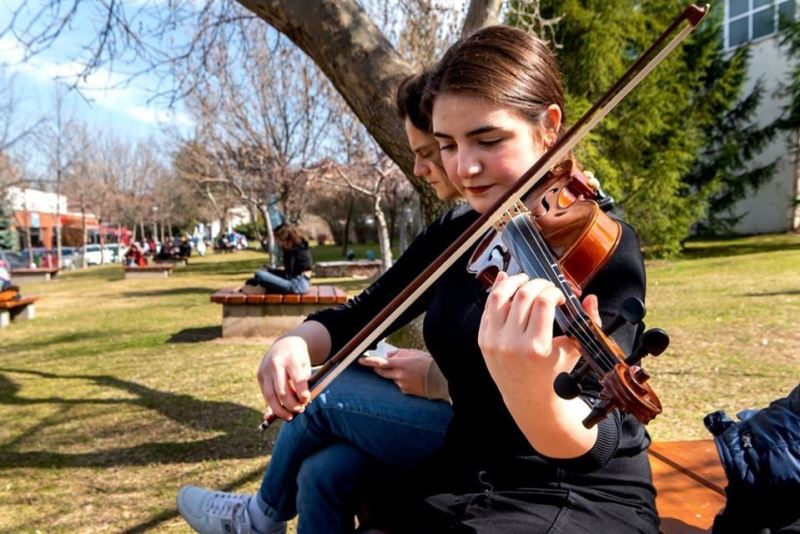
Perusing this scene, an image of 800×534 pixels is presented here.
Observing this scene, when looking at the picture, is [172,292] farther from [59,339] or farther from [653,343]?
[653,343]

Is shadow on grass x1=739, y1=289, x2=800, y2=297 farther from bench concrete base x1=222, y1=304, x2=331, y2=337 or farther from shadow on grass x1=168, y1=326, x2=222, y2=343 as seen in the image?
shadow on grass x1=168, y1=326, x2=222, y2=343

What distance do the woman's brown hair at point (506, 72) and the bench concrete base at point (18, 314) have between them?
11545 mm

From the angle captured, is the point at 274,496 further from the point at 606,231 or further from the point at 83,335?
the point at 83,335

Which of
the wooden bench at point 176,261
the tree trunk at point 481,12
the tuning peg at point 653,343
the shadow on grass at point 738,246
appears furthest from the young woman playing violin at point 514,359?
the wooden bench at point 176,261

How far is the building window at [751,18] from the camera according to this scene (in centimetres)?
2197

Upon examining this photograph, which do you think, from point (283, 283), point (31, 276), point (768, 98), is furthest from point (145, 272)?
point (768, 98)

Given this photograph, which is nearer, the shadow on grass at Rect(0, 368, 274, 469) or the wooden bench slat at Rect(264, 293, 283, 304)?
the shadow on grass at Rect(0, 368, 274, 469)

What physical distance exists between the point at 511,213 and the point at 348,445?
0.83 m

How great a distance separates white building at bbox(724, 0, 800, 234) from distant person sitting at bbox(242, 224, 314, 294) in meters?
19.7

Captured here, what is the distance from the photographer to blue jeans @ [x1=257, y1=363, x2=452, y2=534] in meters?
1.69

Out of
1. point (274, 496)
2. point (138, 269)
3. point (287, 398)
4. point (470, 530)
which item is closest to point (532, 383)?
point (470, 530)

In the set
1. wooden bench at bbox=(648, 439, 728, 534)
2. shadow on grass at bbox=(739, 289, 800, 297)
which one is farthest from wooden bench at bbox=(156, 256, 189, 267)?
wooden bench at bbox=(648, 439, 728, 534)

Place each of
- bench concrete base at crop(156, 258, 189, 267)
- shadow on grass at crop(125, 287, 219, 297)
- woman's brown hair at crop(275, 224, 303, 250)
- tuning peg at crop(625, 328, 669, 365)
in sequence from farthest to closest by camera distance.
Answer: bench concrete base at crop(156, 258, 189, 267) < shadow on grass at crop(125, 287, 219, 297) < woman's brown hair at crop(275, 224, 303, 250) < tuning peg at crop(625, 328, 669, 365)

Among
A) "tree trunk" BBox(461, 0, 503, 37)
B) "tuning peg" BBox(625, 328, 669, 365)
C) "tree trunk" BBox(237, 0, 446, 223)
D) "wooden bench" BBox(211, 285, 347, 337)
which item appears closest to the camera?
"tuning peg" BBox(625, 328, 669, 365)
